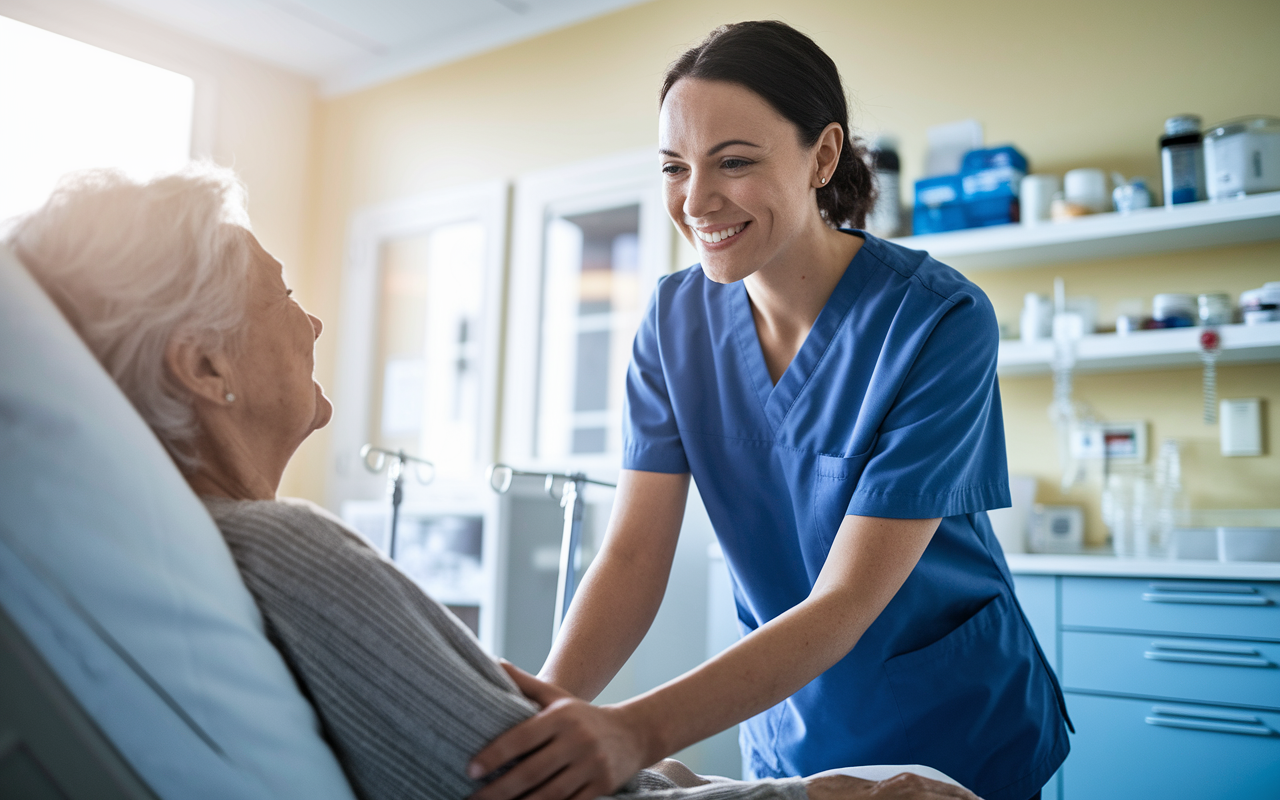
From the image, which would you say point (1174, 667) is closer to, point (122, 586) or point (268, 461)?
point (268, 461)

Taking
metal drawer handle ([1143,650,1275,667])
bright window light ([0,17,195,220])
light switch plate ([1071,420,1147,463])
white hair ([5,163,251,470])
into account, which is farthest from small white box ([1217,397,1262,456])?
bright window light ([0,17,195,220])

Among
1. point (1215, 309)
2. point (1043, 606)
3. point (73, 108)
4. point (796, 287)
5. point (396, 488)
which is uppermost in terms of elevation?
point (73, 108)

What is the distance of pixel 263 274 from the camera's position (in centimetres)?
89

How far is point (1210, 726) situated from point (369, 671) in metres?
1.90

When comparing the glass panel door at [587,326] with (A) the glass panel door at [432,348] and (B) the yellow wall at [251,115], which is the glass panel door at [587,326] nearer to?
(A) the glass panel door at [432,348]

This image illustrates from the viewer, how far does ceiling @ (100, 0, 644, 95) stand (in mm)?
3855

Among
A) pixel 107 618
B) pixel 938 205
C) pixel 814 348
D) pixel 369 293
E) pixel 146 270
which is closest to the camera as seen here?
pixel 107 618

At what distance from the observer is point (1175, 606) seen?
2.03 meters

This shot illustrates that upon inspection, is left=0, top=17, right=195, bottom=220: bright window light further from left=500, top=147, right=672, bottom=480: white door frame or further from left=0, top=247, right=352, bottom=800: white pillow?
left=0, top=247, right=352, bottom=800: white pillow

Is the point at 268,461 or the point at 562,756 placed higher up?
the point at 268,461

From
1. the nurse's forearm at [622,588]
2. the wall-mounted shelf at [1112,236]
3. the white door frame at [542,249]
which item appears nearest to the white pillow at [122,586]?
the nurse's forearm at [622,588]

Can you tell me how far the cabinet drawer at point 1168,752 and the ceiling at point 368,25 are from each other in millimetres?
2906

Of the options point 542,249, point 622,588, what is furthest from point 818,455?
point 542,249

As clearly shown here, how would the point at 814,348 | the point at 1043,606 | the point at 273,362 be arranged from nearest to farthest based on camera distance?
the point at 273,362
the point at 814,348
the point at 1043,606
